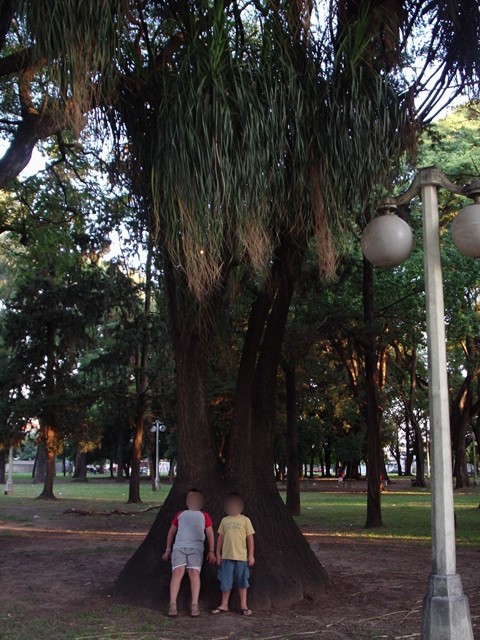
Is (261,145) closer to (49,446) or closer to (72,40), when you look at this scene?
(72,40)

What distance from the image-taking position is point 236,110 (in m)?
6.21

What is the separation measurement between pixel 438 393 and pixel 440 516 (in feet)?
2.98

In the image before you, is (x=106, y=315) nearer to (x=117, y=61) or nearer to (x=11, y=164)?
(x=11, y=164)

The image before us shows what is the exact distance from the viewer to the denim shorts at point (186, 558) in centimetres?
797

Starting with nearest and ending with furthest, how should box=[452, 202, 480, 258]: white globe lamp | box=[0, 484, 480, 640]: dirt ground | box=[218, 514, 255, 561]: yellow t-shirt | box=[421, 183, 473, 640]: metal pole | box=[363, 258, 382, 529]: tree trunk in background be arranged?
1. box=[421, 183, 473, 640]: metal pole
2. box=[452, 202, 480, 258]: white globe lamp
3. box=[0, 484, 480, 640]: dirt ground
4. box=[218, 514, 255, 561]: yellow t-shirt
5. box=[363, 258, 382, 529]: tree trunk in background

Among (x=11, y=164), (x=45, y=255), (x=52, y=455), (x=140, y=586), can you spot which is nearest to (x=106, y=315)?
(x=52, y=455)

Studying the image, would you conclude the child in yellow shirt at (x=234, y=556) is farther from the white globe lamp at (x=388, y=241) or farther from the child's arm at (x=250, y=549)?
the white globe lamp at (x=388, y=241)

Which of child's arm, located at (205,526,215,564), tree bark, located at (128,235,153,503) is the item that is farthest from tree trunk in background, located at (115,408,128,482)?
child's arm, located at (205,526,215,564)

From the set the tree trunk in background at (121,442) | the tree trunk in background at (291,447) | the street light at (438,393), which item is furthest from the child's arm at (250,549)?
the tree trunk in background at (121,442)

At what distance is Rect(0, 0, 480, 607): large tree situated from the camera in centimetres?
611

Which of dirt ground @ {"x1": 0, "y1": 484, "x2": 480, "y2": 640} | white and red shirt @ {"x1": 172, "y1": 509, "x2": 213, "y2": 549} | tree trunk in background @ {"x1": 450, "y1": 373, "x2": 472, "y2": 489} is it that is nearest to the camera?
dirt ground @ {"x1": 0, "y1": 484, "x2": 480, "y2": 640}

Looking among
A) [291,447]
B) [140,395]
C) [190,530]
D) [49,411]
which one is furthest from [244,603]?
[49,411]

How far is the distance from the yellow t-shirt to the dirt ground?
0.69 m

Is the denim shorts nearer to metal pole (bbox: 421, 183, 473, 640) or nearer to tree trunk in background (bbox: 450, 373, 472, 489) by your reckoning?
metal pole (bbox: 421, 183, 473, 640)
